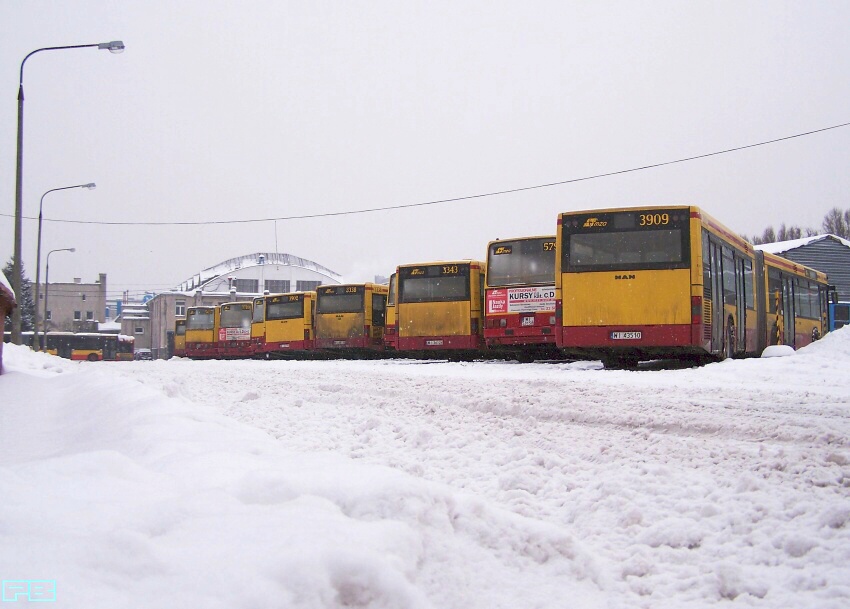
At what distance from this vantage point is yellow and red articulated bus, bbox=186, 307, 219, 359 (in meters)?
41.8

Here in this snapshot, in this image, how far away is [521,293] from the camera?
20.4 metres

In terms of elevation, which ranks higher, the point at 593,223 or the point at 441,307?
the point at 593,223

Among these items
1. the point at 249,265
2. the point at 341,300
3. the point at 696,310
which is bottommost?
the point at 696,310

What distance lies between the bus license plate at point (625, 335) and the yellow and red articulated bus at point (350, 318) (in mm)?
16043

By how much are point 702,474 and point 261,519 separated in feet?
9.85

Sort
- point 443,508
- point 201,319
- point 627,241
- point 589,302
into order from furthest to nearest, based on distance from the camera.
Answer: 1. point 201,319
2. point 589,302
3. point 627,241
4. point 443,508

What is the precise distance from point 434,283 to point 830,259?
42182mm

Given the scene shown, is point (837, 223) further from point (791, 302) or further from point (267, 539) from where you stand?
point (267, 539)

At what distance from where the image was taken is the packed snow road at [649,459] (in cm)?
336

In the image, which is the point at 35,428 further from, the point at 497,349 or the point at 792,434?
the point at 497,349

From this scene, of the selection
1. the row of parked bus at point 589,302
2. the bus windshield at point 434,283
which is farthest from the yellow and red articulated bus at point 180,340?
the bus windshield at point 434,283

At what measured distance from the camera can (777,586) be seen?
3.13 meters

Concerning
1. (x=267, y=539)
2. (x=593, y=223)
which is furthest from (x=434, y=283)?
(x=267, y=539)

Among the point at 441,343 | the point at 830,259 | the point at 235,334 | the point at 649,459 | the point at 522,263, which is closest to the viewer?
the point at 649,459
